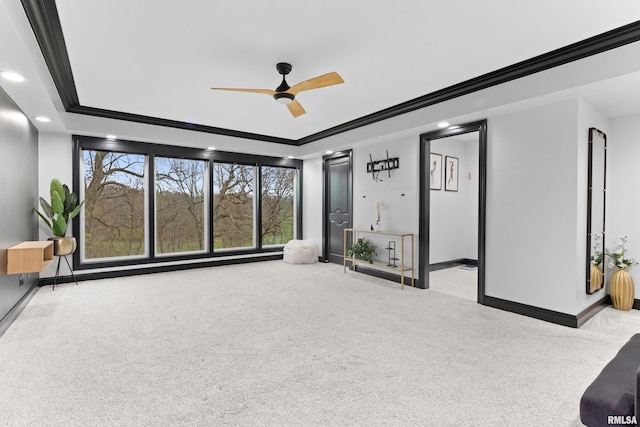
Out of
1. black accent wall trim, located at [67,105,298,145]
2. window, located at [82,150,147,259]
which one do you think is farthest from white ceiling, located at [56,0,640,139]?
window, located at [82,150,147,259]

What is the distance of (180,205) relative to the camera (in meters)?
6.14

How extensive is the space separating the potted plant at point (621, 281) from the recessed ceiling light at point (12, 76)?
21.7ft


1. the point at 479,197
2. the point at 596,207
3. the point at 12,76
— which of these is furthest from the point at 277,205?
the point at 596,207

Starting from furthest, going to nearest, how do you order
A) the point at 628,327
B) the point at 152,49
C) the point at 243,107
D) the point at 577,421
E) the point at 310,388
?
the point at 243,107 → the point at 628,327 → the point at 152,49 → the point at 310,388 → the point at 577,421

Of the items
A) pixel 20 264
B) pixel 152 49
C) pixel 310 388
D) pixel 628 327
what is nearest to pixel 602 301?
pixel 628 327

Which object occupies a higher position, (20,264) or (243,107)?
(243,107)

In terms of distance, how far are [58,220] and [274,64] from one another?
3.80 meters

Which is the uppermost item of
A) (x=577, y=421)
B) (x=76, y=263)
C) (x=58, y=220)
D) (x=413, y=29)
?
(x=413, y=29)

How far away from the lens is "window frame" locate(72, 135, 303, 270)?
16.9ft

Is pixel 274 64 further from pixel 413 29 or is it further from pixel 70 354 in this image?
pixel 70 354

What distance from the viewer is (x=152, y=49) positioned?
2.96 metres

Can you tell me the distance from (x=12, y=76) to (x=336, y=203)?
16.3ft

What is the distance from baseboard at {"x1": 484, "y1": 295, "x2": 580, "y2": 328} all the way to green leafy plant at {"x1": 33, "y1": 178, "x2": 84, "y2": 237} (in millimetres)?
5788

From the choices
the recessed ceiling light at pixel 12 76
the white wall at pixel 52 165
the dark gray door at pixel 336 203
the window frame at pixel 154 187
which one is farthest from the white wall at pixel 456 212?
the white wall at pixel 52 165
